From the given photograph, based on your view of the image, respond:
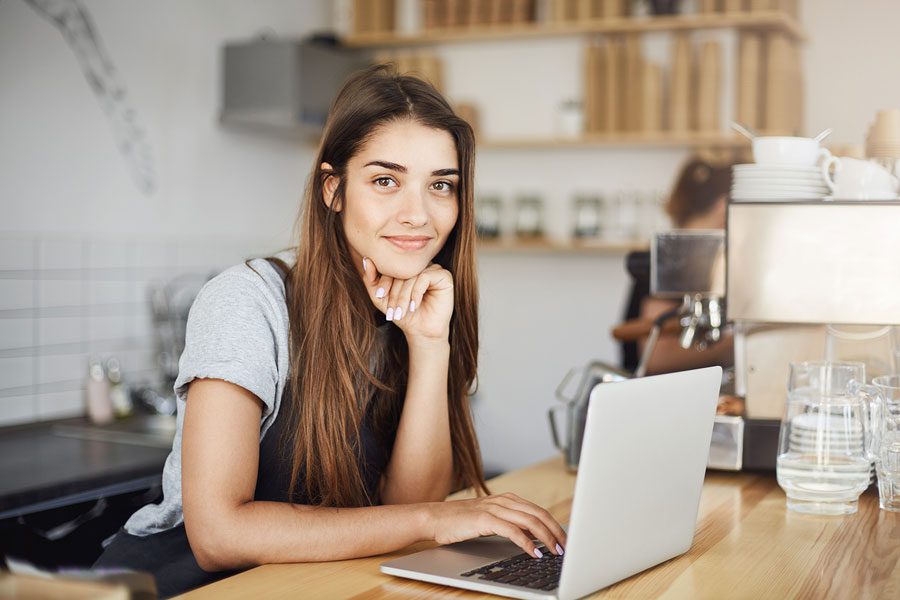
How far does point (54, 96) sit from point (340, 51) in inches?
50.5

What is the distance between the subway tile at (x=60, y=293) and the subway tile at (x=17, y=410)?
0.26 meters

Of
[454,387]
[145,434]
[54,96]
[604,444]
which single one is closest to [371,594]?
[604,444]

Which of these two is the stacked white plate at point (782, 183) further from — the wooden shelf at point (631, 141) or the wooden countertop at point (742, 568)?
the wooden shelf at point (631, 141)

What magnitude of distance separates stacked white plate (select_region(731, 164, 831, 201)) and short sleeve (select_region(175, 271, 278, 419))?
2.47ft

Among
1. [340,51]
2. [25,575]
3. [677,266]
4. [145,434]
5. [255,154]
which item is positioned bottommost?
[145,434]

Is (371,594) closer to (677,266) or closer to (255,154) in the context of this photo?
(677,266)

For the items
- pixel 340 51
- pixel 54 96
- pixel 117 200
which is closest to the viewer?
pixel 54 96

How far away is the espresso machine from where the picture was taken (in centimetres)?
150

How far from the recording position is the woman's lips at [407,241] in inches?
57.8

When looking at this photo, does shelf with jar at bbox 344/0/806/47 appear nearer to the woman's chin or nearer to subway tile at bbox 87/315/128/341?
subway tile at bbox 87/315/128/341

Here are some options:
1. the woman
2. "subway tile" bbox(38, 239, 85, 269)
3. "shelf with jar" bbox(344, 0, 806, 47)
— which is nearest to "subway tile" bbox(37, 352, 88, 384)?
"subway tile" bbox(38, 239, 85, 269)

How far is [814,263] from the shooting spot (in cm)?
153

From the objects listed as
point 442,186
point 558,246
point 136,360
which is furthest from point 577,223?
point 442,186

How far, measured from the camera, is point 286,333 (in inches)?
55.7
